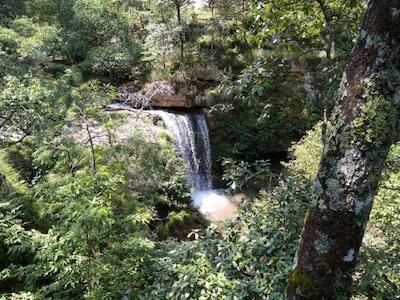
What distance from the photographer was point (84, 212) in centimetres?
277

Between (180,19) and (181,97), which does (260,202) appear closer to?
(181,97)

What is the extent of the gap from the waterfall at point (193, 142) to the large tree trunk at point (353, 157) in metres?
10.4

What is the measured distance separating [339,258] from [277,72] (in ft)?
5.36

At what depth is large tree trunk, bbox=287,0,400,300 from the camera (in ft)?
5.02

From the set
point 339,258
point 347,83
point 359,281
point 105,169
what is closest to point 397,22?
point 347,83

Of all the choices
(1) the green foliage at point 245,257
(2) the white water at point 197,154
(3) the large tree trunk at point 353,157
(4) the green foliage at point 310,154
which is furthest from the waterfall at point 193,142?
(3) the large tree trunk at point 353,157

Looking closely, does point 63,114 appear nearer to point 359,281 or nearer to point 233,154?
point 359,281

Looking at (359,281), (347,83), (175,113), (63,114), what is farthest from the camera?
(175,113)

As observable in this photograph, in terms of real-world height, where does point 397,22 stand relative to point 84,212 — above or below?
above

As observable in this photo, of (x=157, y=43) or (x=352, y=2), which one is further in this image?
(x=157, y=43)

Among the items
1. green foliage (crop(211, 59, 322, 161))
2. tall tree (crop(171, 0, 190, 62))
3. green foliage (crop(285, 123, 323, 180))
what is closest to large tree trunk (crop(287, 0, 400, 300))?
green foliage (crop(285, 123, 323, 180))

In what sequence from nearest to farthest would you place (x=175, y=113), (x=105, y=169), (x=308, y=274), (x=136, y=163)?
(x=308, y=274) < (x=105, y=169) < (x=136, y=163) < (x=175, y=113)

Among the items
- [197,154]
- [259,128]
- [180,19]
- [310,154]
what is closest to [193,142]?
[197,154]

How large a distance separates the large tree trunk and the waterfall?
10351mm
